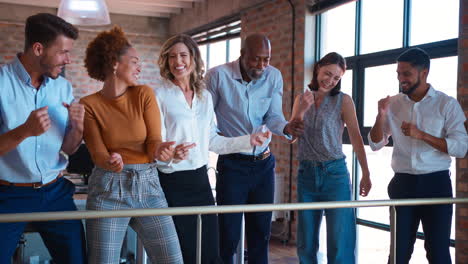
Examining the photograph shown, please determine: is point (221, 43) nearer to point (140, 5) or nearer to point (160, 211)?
point (140, 5)

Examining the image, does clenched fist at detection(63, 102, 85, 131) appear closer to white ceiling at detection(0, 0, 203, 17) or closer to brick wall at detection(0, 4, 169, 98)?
white ceiling at detection(0, 0, 203, 17)

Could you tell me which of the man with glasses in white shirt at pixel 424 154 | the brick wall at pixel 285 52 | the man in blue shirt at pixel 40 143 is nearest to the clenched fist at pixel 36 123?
the man in blue shirt at pixel 40 143

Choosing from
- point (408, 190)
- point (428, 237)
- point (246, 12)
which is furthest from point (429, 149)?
point (246, 12)

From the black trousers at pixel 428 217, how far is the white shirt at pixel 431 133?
5 cm

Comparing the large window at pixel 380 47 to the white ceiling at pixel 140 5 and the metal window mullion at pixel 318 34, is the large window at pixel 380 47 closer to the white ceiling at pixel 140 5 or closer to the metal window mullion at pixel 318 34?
the metal window mullion at pixel 318 34

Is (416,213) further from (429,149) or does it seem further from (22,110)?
(22,110)

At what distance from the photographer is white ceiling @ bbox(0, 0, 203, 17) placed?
9.11 metres

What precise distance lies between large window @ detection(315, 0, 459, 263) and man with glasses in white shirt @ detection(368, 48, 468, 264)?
1.58m

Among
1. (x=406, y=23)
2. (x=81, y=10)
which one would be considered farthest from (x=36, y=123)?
(x=406, y=23)

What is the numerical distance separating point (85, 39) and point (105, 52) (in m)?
8.13

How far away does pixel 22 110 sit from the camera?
7.37 ft

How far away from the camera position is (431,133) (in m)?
3.08

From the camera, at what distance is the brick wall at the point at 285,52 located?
634 cm

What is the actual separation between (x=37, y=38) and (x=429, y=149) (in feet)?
6.65
